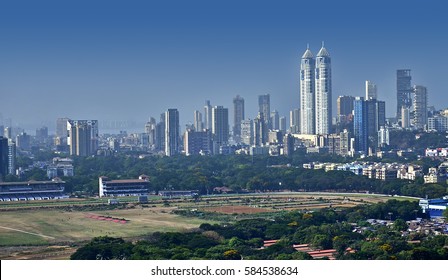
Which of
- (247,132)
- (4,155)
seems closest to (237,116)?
(247,132)

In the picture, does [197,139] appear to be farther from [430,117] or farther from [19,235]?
Result: [19,235]

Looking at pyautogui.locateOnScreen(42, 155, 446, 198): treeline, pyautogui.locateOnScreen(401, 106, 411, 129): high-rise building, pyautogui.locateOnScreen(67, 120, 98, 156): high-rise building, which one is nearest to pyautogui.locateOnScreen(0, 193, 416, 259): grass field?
pyautogui.locateOnScreen(42, 155, 446, 198): treeline

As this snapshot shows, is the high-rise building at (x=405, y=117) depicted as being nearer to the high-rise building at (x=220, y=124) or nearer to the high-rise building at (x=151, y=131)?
the high-rise building at (x=220, y=124)

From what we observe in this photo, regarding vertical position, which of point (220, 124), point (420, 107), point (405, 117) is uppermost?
point (420, 107)

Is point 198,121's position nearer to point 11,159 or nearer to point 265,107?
point 265,107

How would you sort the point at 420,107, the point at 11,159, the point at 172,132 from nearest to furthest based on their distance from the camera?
the point at 11,159, the point at 172,132, the point at 420,107

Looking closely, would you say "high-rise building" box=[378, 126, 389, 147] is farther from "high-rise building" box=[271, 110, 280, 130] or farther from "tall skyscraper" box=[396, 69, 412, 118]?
"high-rise building" box=[271, 110, 280, 130]
